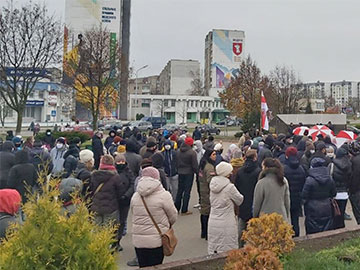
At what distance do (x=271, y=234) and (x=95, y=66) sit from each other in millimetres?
26694

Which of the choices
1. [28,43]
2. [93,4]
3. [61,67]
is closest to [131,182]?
[28,43]

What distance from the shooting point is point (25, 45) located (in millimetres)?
24328

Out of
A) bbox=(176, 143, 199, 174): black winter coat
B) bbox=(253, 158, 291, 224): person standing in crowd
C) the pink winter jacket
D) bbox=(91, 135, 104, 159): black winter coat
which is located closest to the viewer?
the pink winter jacket

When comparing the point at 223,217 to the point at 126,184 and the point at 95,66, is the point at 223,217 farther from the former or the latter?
the point at 95,66

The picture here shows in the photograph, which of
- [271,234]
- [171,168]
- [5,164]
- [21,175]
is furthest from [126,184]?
[5,164]

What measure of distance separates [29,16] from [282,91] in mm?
30545

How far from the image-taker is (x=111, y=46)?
Answer: 105ft

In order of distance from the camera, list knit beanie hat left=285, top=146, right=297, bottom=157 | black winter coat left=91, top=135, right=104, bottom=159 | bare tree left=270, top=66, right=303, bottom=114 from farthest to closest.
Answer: bare tree left=270, top=66, right=303, bottom=114, black winter coat left=91, top=135, right=104, bottom=159, knit beanie hat left=285, top=146, right=297, bottom=157

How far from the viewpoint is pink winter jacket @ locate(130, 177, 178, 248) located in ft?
16.1

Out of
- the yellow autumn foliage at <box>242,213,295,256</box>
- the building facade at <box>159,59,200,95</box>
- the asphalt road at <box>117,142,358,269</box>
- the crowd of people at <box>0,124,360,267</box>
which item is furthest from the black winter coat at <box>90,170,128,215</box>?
the building facade at <box>159,59,200,95</box>

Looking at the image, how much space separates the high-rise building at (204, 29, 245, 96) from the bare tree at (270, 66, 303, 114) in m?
67.3

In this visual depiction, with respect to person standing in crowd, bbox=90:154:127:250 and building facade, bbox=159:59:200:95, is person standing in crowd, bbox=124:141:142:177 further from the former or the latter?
building facade, bbox=159:59:200:95

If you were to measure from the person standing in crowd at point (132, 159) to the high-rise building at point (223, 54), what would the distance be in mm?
107550

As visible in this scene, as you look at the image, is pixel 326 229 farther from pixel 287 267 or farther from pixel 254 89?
pixel 254 89
